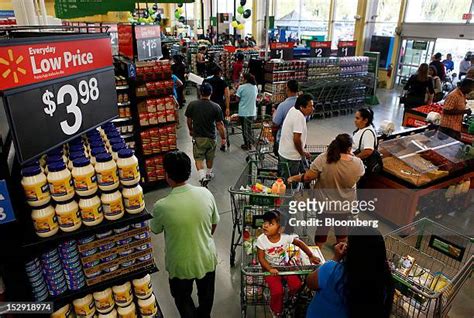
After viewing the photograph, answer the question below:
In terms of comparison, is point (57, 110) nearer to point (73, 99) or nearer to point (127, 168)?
point (73, 99)

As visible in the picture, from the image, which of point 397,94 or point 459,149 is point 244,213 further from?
point 397,94

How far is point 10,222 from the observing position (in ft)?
6.05

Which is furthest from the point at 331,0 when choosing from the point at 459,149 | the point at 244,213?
the point at 244,213

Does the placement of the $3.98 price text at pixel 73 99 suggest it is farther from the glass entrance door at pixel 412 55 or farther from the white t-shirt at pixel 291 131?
the glass entrance door at pixel 412 55

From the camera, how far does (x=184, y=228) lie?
8.18 feet

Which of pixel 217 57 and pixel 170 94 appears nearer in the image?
pixel 170 94

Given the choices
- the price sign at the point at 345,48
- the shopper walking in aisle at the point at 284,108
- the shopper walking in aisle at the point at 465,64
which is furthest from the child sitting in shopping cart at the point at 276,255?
the shopper walking in aisle at the point at 465,64

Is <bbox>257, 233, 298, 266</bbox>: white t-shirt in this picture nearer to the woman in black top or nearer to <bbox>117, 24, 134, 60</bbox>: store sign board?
<bbox>117, 24, 134, 60</bbox>: store sign board

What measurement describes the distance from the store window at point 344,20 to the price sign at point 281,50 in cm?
926

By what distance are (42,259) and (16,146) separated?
29.0 inches

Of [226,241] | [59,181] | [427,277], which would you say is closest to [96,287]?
[59,181]

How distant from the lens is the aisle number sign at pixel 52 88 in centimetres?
166

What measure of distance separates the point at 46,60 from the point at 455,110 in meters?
5.91

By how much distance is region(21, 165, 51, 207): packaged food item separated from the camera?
1840 millimetres
